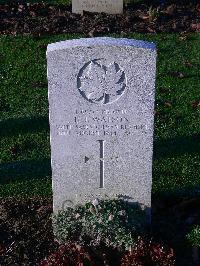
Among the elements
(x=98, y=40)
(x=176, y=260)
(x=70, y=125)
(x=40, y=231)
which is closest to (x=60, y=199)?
(x=40, y=231)

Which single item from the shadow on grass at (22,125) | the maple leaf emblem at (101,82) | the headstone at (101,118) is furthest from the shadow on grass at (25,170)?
the maple leaf emblem at (101,82)

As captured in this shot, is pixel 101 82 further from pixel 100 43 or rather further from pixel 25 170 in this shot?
pixel 25 170

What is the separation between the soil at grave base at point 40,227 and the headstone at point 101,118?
1.18 ft

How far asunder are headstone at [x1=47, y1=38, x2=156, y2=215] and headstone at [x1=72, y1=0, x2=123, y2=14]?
6.24 m

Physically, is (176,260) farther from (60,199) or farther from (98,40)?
(98,40)

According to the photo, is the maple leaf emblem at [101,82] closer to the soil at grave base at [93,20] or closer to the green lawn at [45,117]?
the green lawn at [45,117]

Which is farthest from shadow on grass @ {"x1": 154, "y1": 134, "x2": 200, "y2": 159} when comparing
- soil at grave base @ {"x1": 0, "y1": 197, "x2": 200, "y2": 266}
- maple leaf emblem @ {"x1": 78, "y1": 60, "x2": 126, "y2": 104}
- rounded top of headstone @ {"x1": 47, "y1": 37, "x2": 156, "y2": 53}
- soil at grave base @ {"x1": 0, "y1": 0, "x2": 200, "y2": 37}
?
soil at grave base @ {"x1": 0, "y1": 0, "x2": 200, "y2": 37}

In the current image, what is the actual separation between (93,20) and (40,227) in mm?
5933

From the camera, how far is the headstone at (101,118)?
195 inches

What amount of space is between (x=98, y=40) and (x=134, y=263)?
1871 millimetres

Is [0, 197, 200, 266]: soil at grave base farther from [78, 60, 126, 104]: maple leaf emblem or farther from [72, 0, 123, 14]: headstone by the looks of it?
[72, 0, 123, 14]: headstone

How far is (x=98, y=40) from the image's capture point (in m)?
4.97

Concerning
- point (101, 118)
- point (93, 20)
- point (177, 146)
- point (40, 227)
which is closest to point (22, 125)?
point (177, 146)

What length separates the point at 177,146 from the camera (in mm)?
7199
